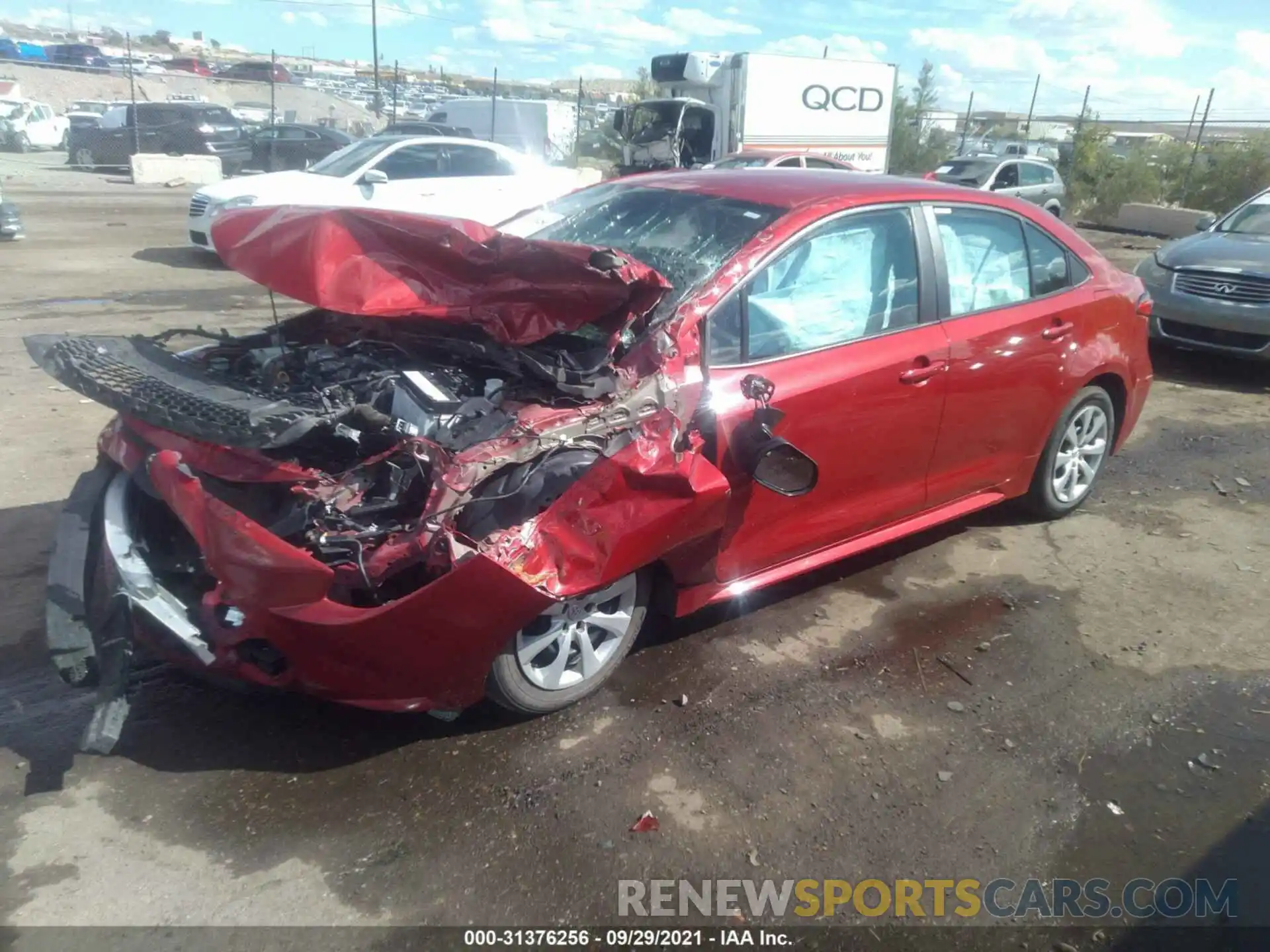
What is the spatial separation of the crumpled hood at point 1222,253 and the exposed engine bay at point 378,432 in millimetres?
7372

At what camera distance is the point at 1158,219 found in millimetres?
20766

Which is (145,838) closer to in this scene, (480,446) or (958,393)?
(480,446)

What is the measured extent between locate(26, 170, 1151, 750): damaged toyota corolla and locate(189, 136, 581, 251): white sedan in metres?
7.40

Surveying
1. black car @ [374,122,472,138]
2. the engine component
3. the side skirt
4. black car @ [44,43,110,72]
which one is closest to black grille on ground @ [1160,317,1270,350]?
the side skirt

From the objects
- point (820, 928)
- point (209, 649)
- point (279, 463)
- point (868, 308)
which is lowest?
point (820, 928)

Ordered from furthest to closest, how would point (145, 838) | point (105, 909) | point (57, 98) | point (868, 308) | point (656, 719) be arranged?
point (57, 98) < point (868, 308) < point (656, 719) < point (145, 838) < point (105, 909)

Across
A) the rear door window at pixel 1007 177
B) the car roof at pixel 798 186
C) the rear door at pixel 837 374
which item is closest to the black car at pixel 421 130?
the rear door window at pixel 1007 177

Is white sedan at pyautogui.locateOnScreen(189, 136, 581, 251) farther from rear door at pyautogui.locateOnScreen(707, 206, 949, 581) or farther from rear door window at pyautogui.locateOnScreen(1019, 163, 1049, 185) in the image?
rear door window at pyautogui.locateOnScreen(1019, 163, 1049, 185)

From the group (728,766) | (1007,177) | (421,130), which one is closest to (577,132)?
(421,130)

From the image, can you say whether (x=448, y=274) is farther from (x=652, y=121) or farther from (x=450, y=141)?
(x=652, y=121)

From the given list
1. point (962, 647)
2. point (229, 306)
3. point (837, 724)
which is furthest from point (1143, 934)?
point (229, 306)

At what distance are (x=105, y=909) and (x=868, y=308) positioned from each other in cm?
332

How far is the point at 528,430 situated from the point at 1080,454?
354cm

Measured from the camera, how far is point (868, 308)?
13.1 ft
